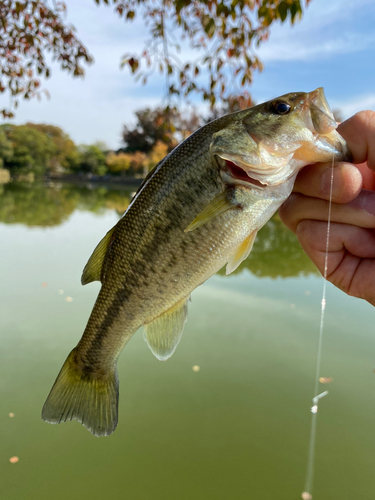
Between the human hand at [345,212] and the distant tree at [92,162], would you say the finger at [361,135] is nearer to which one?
the human hand at [345,212]

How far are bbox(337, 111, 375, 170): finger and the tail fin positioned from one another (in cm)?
167

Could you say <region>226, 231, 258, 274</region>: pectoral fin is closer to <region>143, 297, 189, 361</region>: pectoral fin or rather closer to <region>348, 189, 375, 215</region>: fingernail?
<region>143, 297, 189, 361</region>: pectoral fin

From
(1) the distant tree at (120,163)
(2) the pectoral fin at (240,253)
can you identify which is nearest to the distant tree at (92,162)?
(1) the distant tree at (120,163)

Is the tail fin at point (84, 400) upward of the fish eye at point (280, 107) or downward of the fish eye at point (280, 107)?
downward

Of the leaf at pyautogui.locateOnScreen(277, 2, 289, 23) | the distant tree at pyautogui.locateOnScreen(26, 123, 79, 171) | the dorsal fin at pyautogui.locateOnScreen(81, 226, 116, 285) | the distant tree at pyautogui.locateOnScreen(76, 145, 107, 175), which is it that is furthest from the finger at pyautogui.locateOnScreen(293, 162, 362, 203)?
the distant tree at pyautogui.locateOnScreen(26, 123, 79, 171)

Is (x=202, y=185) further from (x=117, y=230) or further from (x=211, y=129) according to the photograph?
(x=117, y=230)

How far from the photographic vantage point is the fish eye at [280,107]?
4.92 ft

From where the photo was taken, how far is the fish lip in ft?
5.04

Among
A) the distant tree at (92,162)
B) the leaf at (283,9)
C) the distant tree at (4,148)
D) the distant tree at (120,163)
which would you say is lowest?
the leaf at (283,9)

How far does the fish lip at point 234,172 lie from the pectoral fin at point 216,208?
0.25 ft

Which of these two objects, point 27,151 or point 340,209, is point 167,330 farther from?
point 27,151

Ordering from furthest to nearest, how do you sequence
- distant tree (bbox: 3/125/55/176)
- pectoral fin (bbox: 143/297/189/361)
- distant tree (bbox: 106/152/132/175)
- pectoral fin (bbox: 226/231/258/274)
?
distant tree (bbox: 106/152/132/175)
distant tree (bbox: 3/125/55/176)
pectoral fin (bbox: 143/297/189/361)
pectoral fin (bbox: 226/231/258/274)

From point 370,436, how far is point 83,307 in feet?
15.4

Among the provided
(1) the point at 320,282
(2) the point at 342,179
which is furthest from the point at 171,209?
(1) the point at 320,282
